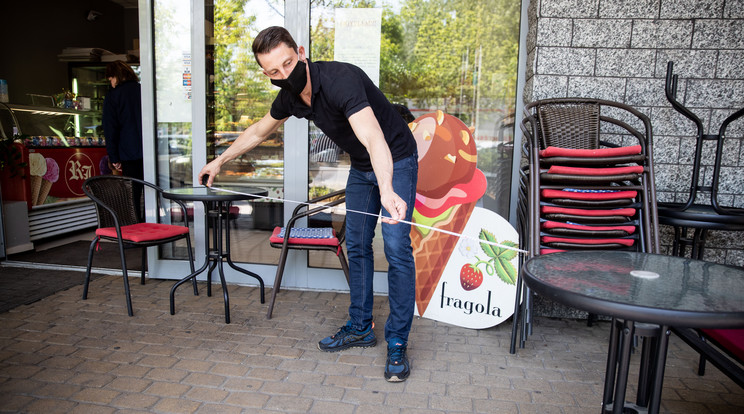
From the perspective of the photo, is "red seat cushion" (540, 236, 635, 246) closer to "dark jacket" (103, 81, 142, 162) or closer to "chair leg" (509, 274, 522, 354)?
"chair leg" (509, 274, 522, 354)

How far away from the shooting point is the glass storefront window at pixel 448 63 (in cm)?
364

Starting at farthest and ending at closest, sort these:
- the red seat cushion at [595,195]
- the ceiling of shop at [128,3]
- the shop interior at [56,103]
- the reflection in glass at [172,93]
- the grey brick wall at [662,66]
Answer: the ceiling of shop at [128,3] < the shop interior at [56,103] < the reflection in glass at [172,93] < the grey brick wall at [662,66] < the red seat cushion at [595,195]

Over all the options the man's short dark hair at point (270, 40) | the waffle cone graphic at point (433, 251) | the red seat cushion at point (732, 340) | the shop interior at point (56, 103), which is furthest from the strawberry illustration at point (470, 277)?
the shop interior at point (56, 103)

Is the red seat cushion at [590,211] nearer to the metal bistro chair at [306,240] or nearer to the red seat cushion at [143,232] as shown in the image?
the metal bistro chair at [306,240]

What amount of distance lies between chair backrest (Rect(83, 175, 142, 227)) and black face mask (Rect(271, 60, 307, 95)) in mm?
1972

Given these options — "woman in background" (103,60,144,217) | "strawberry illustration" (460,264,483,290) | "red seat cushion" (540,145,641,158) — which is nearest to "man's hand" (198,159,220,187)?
"strawberry illustration" (460,264,483,290)

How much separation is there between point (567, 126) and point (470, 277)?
3.62 ft

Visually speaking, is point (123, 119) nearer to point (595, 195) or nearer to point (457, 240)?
point (457, 240)

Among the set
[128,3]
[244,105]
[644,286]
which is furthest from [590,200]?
[128,3]

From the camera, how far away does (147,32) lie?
3.86 metres

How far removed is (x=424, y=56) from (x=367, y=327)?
214 cm

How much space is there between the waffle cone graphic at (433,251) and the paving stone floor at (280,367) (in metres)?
0.23

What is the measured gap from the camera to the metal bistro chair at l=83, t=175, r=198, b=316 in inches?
131

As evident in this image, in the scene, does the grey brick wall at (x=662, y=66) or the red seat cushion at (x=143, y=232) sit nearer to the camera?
the grey brick wall at (x=662, y=66)
